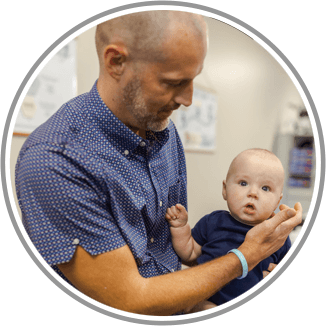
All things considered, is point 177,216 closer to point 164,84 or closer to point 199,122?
point 199,122

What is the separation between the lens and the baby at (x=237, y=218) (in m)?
0.85

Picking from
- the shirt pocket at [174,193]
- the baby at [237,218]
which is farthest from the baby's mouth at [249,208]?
the shirt pocket at [174,193]

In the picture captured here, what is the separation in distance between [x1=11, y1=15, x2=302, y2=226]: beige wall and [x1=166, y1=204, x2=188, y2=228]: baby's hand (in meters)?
0.02

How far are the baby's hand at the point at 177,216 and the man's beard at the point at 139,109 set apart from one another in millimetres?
253

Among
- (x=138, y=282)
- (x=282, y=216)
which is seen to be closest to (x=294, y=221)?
(x=282, y=216)

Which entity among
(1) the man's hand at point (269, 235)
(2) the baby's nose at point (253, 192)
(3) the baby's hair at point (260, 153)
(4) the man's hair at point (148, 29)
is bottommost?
(1) the man's hand at point (269, 235)

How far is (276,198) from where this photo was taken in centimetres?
87

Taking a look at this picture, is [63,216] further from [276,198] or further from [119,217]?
[276,198]

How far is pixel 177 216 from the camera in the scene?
3.06 feet

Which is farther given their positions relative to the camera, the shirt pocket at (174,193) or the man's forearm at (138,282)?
the shirt pocket at (174,193)

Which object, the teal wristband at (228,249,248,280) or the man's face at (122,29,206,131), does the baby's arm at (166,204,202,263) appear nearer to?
the teal wristband at (228,249,248,280)

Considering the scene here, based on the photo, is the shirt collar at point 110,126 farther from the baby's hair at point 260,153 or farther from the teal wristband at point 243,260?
the teal wristband at point 243,260

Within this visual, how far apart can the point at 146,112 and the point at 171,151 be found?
20 centimetres

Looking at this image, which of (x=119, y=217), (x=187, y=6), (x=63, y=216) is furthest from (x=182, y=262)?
(x=187, y=6)
